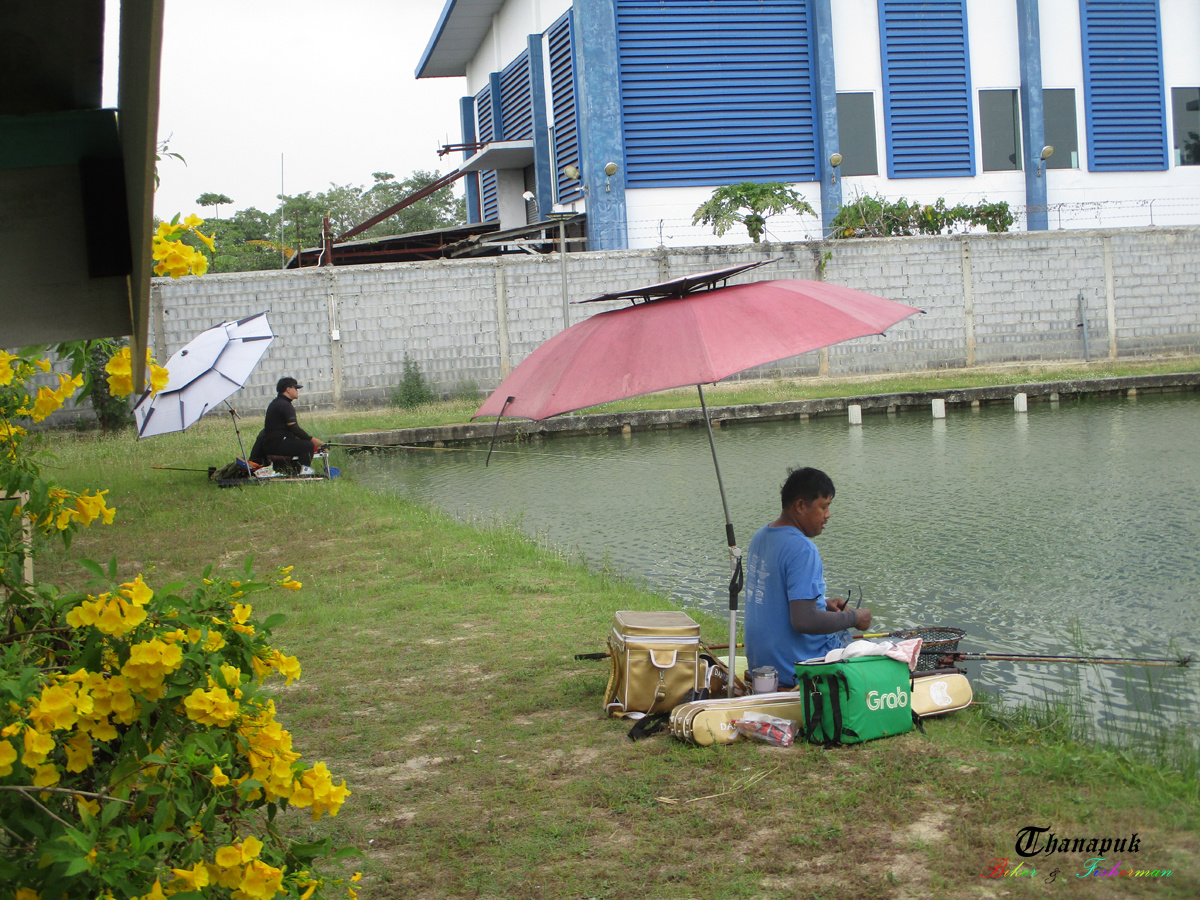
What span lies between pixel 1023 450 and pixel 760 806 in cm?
1097

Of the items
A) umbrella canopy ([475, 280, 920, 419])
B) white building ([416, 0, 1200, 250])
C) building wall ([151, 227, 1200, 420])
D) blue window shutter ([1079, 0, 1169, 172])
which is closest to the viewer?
umbrella canopy ([475, 280, 920, 419])

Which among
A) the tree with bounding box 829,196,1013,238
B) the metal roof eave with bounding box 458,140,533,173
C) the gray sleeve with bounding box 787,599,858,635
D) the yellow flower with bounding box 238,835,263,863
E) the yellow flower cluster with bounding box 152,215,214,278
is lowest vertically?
the gray sleeve with bounding box 787,599,858,635

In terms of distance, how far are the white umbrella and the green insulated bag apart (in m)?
8.64

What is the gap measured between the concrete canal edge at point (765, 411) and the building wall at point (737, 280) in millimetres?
2986

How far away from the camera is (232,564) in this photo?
336 inches

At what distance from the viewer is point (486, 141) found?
103 ft

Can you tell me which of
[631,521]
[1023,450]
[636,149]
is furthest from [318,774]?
[636,149]

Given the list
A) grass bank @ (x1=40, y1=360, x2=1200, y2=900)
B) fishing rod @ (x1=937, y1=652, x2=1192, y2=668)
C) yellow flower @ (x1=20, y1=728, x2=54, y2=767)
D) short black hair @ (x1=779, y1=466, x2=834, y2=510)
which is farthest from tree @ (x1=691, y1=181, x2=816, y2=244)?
yellow flower @ (x1=20, y1=728, x2=54, y2=767)

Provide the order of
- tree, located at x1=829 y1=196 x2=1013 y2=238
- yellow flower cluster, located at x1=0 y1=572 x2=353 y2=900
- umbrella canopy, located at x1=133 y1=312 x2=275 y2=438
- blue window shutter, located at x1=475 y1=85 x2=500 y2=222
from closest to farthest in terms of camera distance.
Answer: yellow flower cluster, located at x1=0 y1=572 x2=353 y2=900 → umbrella canopy, located at x1=133 y1=312 x2=275 y2=438 → tree, located at x1=829 y1=196 x2=1013 y2=238 → blue window shutter, located at x1=475 y1=85 x2=500 y2=222

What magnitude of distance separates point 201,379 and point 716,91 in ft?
50.9

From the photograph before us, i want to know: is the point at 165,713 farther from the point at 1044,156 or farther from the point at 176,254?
the point at 1044,156

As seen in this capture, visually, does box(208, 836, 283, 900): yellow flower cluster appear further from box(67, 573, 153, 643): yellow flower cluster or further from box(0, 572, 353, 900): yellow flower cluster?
box(67, 573, 153, 643): yellow flower cluster

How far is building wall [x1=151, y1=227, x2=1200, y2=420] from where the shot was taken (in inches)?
804

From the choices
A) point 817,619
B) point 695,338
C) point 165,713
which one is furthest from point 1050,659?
point 165,713
